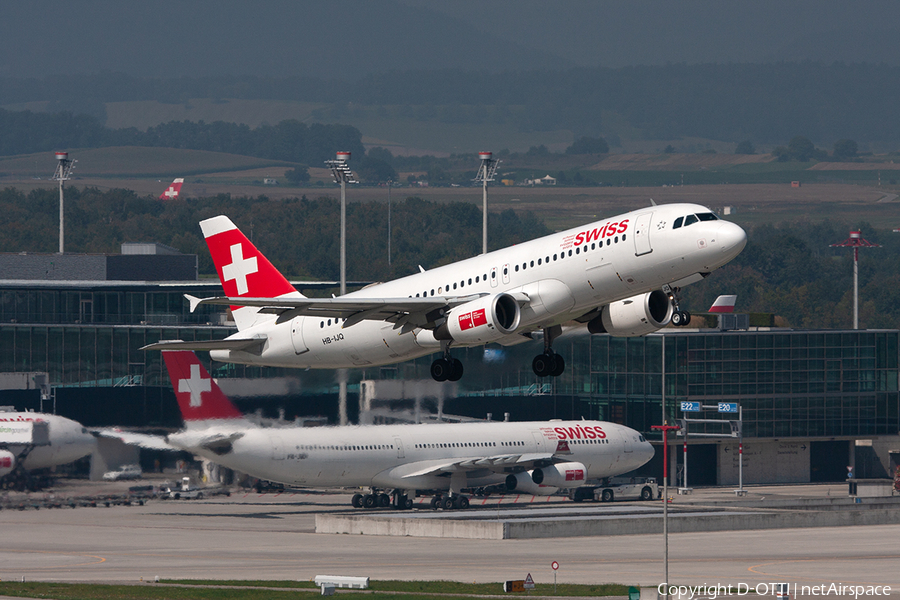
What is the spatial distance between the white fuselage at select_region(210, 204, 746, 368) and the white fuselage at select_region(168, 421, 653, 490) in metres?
36.0

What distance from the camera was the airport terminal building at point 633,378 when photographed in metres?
125

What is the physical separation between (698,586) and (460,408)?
2135 inches

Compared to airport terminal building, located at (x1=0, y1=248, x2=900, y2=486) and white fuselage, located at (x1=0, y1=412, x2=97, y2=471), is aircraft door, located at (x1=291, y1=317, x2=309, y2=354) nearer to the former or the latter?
white fuselage, located at (x1=0, y1=412, x2=97, y2=471)

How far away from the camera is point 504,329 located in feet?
190

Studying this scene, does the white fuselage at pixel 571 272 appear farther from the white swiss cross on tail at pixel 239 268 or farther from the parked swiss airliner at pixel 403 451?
the parked swiss airliner at pixel 403 451

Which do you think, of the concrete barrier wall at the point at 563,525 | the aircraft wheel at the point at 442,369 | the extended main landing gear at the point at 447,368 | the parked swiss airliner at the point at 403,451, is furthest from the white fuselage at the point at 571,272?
the parked swiss airliner at the point at 403,451

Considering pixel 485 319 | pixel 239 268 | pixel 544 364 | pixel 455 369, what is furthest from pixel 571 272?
pixel 239 268

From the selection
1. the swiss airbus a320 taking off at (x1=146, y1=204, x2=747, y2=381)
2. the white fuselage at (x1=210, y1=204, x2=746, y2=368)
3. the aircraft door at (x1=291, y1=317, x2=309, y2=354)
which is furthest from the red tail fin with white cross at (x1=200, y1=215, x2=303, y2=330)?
the white fuselage at (x1=210, y1=204, x2=746, y2=368)

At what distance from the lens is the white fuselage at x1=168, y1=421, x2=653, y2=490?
101 meters

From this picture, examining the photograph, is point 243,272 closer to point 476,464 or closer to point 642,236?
point 642,236

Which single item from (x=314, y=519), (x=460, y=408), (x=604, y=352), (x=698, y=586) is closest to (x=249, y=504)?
(x=314, y=519)

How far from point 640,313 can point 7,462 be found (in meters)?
55.8

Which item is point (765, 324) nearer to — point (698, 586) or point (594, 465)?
point (594, 465)

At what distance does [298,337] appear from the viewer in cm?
6756
